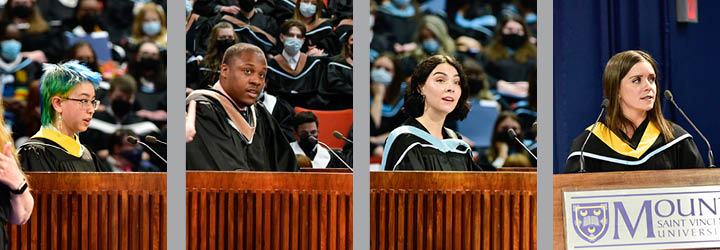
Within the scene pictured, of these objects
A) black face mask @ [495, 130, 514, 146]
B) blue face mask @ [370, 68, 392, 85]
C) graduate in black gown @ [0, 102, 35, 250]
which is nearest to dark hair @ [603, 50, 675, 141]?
black face mask @ [495, 130, 514, 146]

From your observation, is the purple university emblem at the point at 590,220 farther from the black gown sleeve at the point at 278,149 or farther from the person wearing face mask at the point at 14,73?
the person wearing face mask at the point at 14,73

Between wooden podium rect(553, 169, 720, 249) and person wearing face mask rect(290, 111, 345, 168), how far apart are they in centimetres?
147

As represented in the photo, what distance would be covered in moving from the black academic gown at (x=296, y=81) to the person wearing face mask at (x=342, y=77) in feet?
0.33

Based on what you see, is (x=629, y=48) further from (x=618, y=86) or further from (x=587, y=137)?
(x=587, y=137)

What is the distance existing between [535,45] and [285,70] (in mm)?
1723

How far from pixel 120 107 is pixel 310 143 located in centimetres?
128

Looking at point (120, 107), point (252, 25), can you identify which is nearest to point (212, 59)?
point (252, 25)

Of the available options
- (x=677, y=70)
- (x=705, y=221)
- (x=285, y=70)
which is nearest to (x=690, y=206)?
(x=705, y=221)

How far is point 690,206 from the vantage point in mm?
6008

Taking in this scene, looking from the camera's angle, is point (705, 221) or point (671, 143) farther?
point (671, 143)

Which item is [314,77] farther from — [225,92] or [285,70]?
[225,92]

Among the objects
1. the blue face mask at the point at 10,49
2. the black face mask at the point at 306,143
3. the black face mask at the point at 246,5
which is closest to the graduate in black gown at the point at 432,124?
the black face mask at the point at 306,143

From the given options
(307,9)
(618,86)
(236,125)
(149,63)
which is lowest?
(236,125)

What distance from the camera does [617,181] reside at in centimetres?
593
